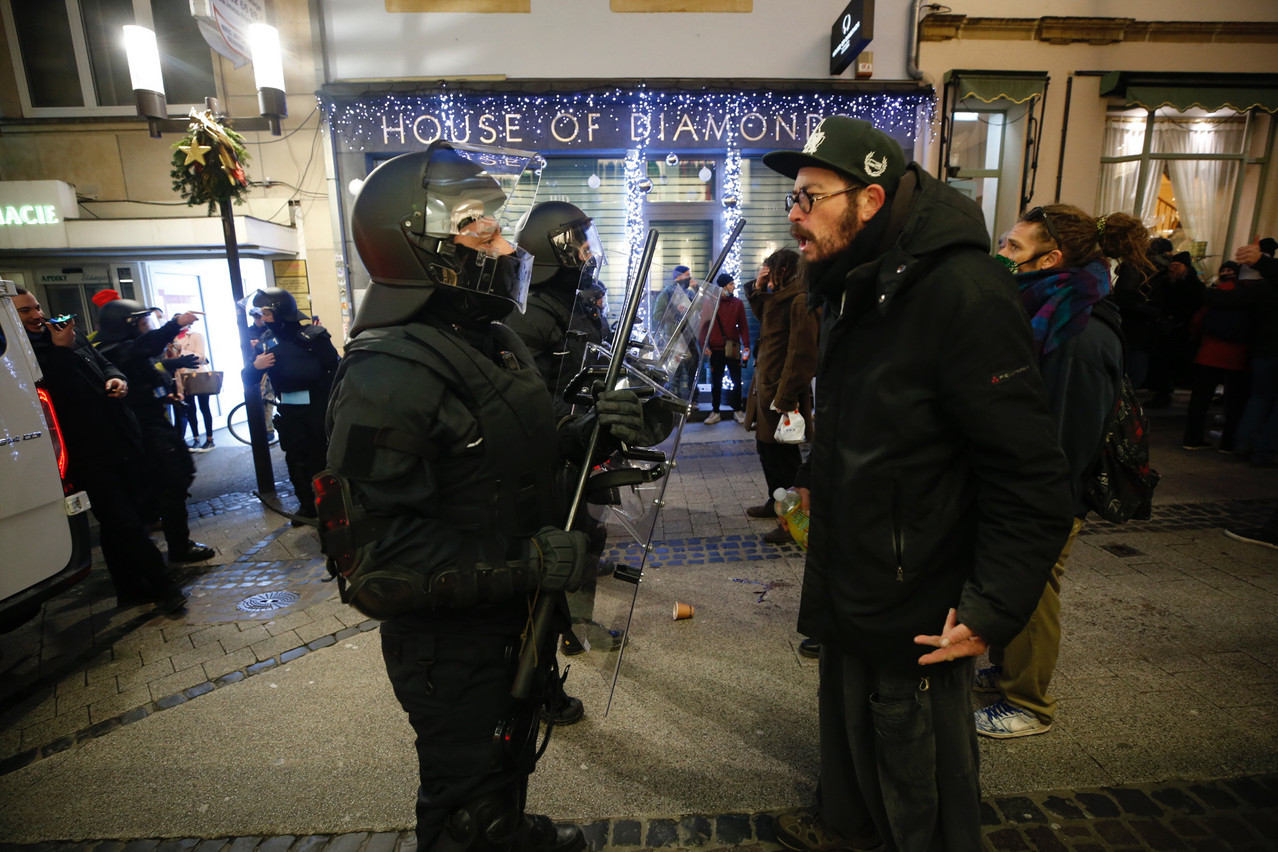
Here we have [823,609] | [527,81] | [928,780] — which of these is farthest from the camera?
[527,81]

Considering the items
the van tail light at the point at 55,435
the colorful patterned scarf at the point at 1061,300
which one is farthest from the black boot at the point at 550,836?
the van tail light at the point at 55,435

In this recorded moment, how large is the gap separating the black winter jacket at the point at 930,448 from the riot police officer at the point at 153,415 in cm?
532

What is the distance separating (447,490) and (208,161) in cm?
581

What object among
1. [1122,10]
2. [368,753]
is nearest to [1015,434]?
[368,753]

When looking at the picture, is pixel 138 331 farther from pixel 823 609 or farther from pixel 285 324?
pixel 823 609

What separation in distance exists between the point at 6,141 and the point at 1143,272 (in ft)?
45.3

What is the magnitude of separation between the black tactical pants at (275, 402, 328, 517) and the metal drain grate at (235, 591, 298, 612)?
123 centimetres

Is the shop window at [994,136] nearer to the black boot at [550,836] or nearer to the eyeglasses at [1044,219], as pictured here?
the eyeglasses at [1044,219]

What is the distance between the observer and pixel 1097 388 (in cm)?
239

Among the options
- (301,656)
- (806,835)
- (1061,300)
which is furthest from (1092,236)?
(301,656)

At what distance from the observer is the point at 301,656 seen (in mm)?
3693

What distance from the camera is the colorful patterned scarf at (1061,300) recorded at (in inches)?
96.4

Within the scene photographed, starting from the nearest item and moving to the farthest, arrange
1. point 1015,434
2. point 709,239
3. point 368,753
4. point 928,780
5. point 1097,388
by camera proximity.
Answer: point 1015,434 < point 928,780 < point 1097,388 < point 368,753 < point 709,239

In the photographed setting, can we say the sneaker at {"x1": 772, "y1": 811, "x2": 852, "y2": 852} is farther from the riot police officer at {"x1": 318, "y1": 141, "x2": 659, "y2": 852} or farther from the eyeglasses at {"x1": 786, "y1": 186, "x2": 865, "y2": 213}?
the eyeglasses at {"x1": 786, "y1": 186, "x2": 865, "y2": 213}
